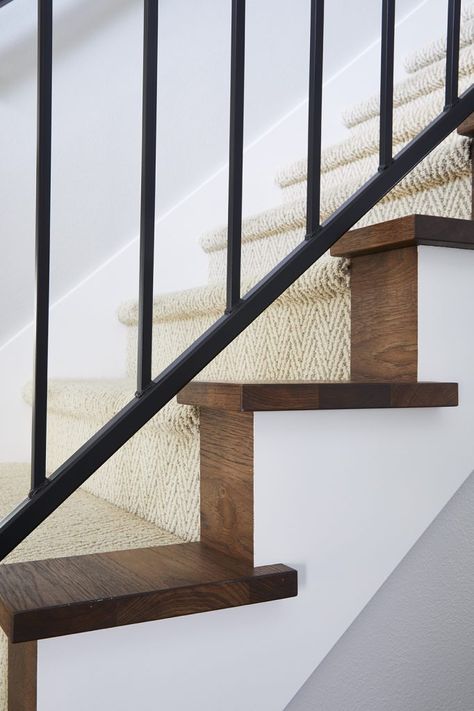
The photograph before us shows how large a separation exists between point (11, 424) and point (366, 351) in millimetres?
972

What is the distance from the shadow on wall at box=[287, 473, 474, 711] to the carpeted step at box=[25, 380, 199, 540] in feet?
0.69

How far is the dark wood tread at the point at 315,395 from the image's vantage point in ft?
2.02

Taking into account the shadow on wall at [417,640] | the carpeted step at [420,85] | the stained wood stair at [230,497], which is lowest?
the shadow on wall at [417,640]

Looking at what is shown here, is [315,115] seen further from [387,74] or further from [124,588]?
[124,588]

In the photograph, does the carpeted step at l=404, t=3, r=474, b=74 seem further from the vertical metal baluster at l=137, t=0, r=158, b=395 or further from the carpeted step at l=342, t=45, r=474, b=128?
the vertical metal baluster at l=137, t=0, r=158, b=395

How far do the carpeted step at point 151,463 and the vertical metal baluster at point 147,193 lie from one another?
7.9 inches

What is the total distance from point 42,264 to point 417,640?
58 cm

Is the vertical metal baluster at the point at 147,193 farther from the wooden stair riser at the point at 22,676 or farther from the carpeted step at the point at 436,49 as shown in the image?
the carpeted step at the point at 436,49

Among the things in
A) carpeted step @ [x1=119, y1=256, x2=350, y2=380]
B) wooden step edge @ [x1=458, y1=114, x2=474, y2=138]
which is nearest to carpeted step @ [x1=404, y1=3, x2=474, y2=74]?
wooden step edge @ [x1=458, y1=114, x2=474, y2=138]

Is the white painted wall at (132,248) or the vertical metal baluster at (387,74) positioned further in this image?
the white painted wall at (132,248)

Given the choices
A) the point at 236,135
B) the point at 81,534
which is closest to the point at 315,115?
the point at 236,135

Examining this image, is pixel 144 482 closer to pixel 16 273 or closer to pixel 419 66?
pixel 16 273

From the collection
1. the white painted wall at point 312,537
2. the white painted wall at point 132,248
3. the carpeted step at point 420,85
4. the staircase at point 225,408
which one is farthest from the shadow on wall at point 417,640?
the white painted wall at point 132,248

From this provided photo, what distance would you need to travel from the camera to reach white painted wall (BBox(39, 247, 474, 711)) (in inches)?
22.5
